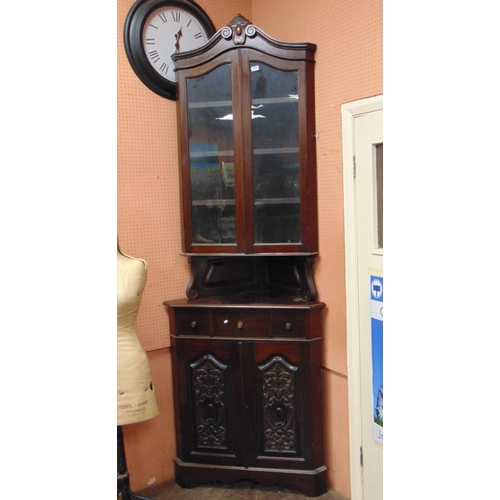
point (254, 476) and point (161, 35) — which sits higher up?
point (161, 35)

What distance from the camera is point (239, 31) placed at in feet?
7.66

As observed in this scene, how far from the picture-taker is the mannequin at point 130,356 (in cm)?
195

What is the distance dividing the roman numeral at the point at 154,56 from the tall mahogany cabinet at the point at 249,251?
90 millimetres

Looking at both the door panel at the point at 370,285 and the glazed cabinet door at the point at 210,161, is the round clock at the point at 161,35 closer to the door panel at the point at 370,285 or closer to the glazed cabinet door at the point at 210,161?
the glazed cabinet door at the point at 210,161

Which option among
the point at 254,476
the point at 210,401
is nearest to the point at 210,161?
the point at 210,401

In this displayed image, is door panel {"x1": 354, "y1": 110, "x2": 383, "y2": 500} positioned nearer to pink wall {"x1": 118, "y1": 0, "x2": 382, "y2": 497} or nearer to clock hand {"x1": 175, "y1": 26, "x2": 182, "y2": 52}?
pink wall {"x1": 118, "y1": 0, "x2": 382, "y2": 497}

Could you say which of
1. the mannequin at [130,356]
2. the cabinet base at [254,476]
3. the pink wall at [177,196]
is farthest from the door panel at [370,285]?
the mannequin at [130,356]

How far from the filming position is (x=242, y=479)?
2.46 meters

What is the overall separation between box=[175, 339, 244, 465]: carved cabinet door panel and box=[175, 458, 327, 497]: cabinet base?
0.04 metres

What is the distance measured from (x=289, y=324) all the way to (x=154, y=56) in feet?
4.64

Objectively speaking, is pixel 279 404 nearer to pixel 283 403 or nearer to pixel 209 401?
pixel 283 403
